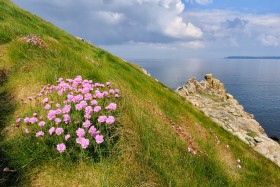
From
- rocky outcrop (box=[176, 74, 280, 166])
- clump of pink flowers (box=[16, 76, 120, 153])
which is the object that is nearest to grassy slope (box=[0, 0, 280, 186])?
clump of pink flowers (box=[16, 76, 120, 153])

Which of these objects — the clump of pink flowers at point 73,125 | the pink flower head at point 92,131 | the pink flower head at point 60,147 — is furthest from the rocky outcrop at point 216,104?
the pink flower head at point 60,147

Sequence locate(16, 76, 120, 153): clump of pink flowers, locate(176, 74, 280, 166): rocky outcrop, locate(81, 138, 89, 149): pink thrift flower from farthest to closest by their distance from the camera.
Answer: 1. locate(176, 74, 280, 166): rocky outcrop
2. locate(16, 76, 120, 153): clump of pink flowers
3. locate(81, 138, 89, 149): pink thrift flower

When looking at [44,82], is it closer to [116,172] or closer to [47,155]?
[47,155]

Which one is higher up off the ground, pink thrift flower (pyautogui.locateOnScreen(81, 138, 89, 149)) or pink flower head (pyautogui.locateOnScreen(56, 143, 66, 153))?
pink thrift flower (pyautogui.locateOnScreen(81, 138, 89, 149))

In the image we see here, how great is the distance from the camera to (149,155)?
4.81 metres

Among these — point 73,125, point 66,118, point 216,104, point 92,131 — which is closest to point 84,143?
point 92,131

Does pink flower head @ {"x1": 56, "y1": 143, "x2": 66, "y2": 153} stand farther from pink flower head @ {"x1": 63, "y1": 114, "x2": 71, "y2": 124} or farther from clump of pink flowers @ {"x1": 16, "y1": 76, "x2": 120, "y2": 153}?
pink flower head @ {"x1": 63, "y1": 114, "x2": 71, "y2": 124}

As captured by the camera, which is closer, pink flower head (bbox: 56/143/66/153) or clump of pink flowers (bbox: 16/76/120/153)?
pink flower head (bbox: 56/143/66/153)

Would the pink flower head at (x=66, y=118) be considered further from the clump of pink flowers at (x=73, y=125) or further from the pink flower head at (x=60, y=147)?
the pink flower head at (x=60, y=147)

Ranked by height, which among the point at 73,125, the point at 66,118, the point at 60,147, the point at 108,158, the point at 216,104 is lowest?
the point at 216,104

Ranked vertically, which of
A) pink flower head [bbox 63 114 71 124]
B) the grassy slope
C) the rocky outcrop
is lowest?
the rocky outcrop

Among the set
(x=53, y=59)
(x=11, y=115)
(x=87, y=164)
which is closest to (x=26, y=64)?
(x=53, y=59)

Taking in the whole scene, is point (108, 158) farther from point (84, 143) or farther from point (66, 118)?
point (66, 118)

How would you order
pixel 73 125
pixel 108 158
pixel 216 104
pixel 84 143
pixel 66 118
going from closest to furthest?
1. pixel 84 143
2. pixel 66 118
3. pixel 108 158
4. pixel 73 125
5. pixel 216 104
